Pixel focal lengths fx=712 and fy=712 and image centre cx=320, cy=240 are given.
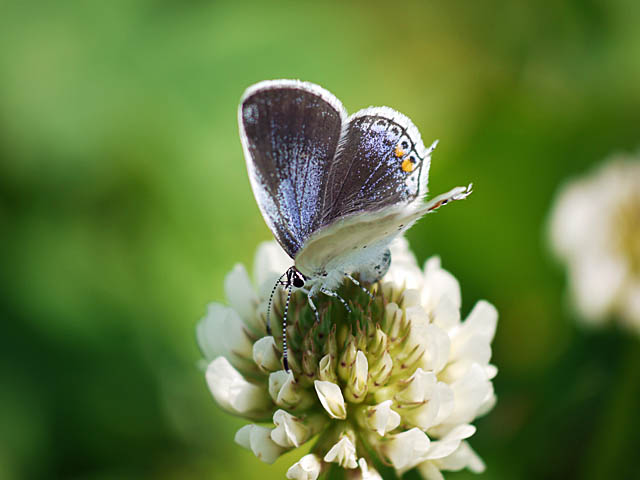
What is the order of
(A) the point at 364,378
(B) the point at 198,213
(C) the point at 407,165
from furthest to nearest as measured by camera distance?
1. (B) the point at 198,213
2. (C) the point at 407,165
3. (A) the point at 364,378

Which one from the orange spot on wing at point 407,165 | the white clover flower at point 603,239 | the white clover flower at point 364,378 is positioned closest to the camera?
the white clover flower at point 364,378

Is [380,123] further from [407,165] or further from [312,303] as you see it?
[312,303]

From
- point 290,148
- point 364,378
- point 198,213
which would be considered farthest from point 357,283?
point 198,213

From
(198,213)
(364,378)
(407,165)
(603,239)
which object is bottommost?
(603,239)

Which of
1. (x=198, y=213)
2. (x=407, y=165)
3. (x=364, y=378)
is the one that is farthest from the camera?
(x=198, y=213)

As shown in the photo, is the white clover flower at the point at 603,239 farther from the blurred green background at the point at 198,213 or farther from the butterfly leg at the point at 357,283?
the butterfly leg at the point at 357,283

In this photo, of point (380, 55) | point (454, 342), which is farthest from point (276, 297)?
point (380, 55)

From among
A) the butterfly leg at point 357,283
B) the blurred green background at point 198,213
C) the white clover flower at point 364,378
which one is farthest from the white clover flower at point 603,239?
the butterfly leg at point 357,283

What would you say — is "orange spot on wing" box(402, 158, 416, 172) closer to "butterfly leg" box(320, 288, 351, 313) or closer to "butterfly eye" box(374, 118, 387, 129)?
"butterfly eye" box(374, 118, 387, 129)

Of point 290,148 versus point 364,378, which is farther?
point 290,148
